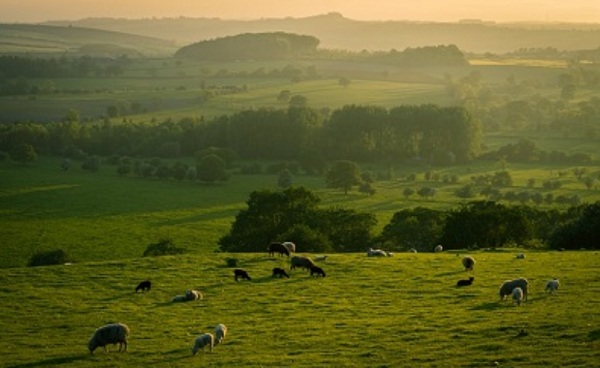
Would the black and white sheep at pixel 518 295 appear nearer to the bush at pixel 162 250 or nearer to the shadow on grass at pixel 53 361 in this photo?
the shadow on grass at pixel 53 361

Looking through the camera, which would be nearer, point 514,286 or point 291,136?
point 514,286

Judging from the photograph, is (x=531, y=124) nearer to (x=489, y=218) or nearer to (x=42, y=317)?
(x=489, y=218)

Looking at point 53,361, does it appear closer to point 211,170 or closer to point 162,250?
point 162,250

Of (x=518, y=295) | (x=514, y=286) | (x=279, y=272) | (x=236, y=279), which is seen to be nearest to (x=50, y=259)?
(x=236, y=279)

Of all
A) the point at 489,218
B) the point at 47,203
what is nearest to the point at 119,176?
the point at 47,203

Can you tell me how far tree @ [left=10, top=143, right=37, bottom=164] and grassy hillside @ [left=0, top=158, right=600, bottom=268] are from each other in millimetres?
1587

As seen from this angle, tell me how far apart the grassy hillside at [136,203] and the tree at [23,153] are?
1.59 m

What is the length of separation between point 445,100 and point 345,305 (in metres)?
171

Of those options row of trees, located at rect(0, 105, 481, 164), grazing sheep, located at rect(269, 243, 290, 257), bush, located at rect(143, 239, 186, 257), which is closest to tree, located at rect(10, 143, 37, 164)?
row of trees, located at rect(0, 105, 481, 164)

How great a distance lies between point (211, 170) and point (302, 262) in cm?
7277

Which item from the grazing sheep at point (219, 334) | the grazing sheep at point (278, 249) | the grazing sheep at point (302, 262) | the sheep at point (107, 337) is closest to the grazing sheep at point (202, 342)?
the grazing sheep at point (219, 334)

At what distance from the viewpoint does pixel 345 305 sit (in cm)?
2886

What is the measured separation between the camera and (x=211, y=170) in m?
107

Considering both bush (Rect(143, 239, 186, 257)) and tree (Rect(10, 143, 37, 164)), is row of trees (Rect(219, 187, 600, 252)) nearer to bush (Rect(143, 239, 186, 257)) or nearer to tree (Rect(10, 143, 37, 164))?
bush (Rect(143, 239, 186, 257))
